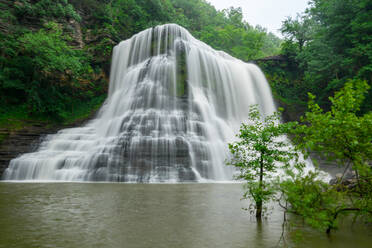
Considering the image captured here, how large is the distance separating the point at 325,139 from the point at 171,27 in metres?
22.0

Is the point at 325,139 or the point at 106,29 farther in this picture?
the point at 106,29

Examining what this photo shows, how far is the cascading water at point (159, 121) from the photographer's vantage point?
43.0 ft

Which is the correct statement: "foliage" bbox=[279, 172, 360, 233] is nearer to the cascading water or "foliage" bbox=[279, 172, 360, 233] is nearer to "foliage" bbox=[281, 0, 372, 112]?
the cascading water

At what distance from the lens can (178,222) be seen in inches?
176

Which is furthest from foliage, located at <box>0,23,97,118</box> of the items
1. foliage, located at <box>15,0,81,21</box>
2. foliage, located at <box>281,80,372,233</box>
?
foliage, located at <box>281,80,372,233</box>

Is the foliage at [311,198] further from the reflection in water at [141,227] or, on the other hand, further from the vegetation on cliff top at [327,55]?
the vegetation on cliff top at [327,55]

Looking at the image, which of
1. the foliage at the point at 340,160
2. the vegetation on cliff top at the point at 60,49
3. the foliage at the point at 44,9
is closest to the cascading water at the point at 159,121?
the vegetation on cliff top at the point at 60,49

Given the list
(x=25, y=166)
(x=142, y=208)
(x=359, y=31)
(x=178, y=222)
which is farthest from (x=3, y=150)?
(x=359, y=31)

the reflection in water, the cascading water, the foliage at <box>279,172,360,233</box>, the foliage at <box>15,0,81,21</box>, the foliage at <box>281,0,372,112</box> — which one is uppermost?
the foliage at <box>15,0,81,21</box>

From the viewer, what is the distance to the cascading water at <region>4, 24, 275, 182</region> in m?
13.1

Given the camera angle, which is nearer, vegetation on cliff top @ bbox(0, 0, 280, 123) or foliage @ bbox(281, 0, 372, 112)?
vegetation on cliff top @ bbox(0, 0, 280, 123)

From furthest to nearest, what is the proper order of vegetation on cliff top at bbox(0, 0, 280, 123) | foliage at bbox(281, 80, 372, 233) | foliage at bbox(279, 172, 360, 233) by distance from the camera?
1. vegetation on cliff top at bbox(0, 0, 280, 123)
2. foliage at bbox(281, 80, 372, 233)
3. foliage at bbox(279, 172, 360, 233)

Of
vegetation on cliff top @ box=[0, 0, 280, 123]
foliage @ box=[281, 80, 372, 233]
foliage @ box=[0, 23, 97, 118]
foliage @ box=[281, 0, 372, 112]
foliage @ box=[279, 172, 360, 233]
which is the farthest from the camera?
foliage @ box=[281, 0, 372, 112]

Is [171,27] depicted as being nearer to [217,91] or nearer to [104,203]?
[217,91]
